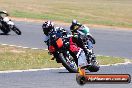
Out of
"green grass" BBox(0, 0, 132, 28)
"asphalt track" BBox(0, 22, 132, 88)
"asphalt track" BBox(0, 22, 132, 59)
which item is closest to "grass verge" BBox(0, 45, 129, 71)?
"asphalt track" BBox(0, 22, 132, 88)

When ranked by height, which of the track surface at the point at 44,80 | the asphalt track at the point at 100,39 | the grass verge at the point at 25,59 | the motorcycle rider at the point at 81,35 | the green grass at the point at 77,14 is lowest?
the green grass at the point at 77,14

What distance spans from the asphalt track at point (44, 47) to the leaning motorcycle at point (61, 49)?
396 millimetres

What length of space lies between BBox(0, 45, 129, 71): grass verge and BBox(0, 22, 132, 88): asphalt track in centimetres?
136

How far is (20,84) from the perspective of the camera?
13195mm

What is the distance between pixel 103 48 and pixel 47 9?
24.5 m

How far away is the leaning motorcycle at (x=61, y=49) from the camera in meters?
15.5

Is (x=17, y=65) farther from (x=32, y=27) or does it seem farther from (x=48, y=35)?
(x=32, y=27)

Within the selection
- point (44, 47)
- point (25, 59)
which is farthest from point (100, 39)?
point (25, 59)

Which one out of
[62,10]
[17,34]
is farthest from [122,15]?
[17,34]

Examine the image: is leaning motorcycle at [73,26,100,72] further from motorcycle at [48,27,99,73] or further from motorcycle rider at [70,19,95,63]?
motorcycle at [48,27,99,73]

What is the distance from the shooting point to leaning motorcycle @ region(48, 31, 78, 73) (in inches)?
612

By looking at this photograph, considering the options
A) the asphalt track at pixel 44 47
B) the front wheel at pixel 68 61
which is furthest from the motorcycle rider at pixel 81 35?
the asphalt track at pixel 44 47

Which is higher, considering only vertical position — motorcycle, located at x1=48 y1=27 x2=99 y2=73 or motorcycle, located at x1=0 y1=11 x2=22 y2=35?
motorcycle, located at x1=48 y1=27 x2=99 y2=73

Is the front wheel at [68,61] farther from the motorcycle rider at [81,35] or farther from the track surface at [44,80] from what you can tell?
the motorcycle rider at [81,35]
